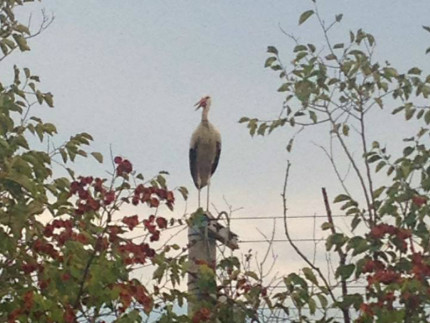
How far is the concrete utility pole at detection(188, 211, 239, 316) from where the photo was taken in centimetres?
522

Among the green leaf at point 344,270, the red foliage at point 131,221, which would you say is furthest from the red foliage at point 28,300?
the green leaf at point 344,270

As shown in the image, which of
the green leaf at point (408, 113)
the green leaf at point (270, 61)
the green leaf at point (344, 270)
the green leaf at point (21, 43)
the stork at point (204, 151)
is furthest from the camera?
the stork at point (204, 151)

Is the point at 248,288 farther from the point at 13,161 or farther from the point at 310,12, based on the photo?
the point at 310,12

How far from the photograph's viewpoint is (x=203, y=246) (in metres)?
5.50

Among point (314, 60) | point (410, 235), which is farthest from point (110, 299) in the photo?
point (314, 60)

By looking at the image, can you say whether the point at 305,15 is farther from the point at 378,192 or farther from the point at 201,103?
the point at 201,103

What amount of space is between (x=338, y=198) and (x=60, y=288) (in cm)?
153

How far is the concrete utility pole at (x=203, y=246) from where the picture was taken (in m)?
5.22

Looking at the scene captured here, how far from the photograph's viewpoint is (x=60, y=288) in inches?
187

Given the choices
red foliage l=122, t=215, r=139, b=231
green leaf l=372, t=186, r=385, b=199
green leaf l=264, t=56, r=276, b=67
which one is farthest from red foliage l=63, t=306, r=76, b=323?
green leaf l=264, t=56, r=276, b=67

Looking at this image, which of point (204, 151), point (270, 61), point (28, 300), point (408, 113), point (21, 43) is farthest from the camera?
point (204, 151)

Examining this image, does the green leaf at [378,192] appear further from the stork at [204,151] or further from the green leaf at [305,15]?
the stork at [204,151]

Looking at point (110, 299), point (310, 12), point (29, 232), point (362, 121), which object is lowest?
point (110, 299)

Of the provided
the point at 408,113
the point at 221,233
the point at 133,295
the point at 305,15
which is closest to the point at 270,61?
the point at 305,15
